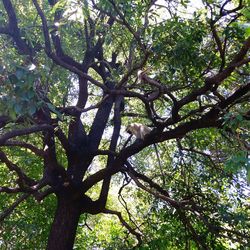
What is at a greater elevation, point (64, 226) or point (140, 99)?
point (140, 99)

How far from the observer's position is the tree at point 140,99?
3.07m

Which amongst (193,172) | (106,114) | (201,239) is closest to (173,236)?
(201,239)

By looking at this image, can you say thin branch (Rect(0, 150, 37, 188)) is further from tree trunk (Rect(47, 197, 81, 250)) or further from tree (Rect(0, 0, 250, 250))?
tree trunk (Rect(47, 197, 81, 250))

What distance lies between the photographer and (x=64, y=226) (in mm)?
4383

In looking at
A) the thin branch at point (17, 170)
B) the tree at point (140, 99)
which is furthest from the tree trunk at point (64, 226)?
the thin branch at point (17, 170)

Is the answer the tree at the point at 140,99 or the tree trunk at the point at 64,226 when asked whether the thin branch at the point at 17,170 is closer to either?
the tree at the point at 140,99

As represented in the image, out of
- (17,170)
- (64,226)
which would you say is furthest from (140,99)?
(64,226)

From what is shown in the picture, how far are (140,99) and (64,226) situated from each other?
5.90 ft

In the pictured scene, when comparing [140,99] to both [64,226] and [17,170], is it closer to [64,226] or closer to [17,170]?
[17,170]

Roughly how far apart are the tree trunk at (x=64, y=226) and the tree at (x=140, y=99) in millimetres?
12

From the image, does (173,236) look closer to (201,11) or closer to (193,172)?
(193,172)

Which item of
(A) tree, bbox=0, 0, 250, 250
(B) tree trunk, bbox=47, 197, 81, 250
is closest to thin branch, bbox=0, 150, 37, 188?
(A) tree, bbox=0, 0, 250, 250

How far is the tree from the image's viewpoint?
307 centimetres

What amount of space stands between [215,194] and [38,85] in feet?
9.83
